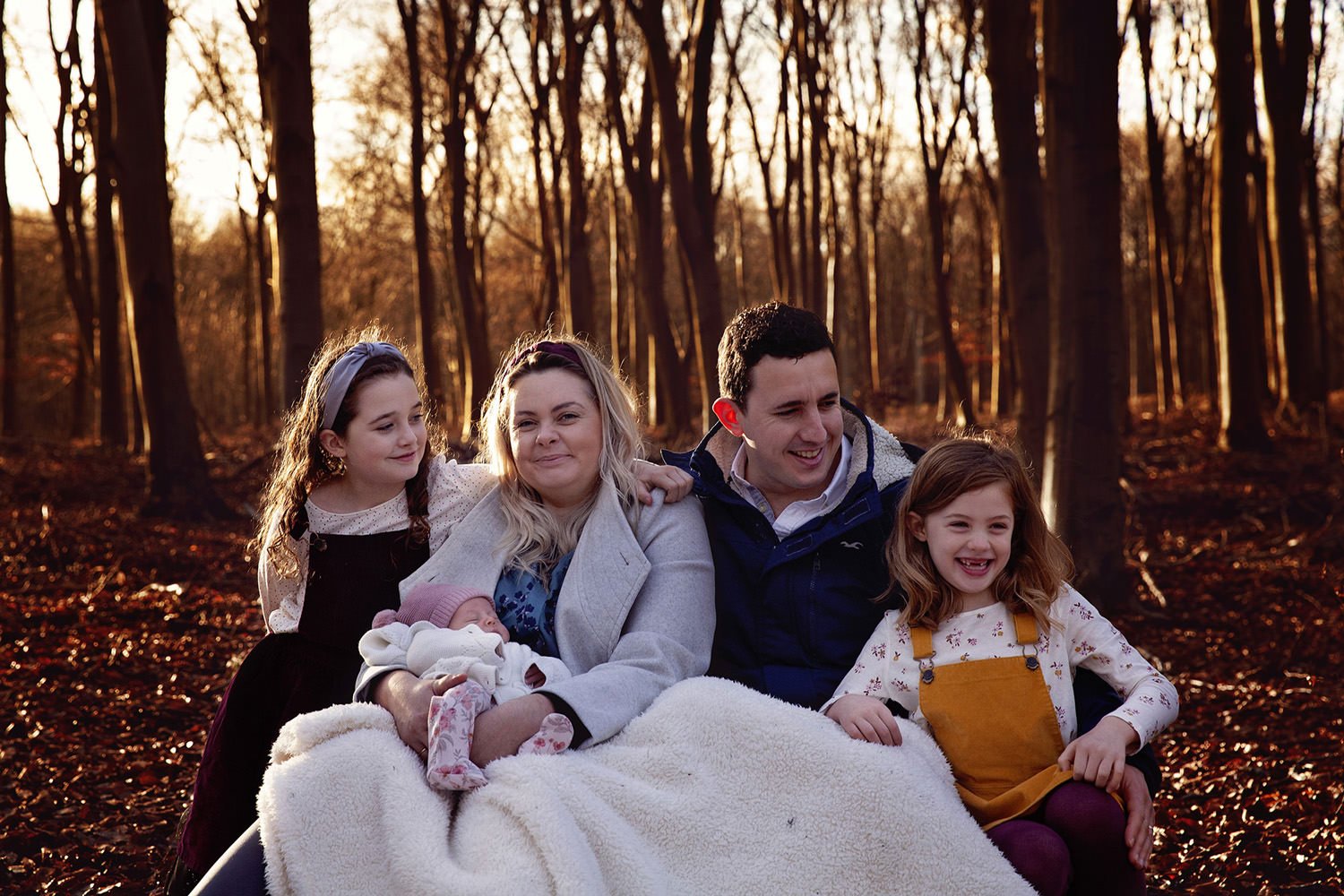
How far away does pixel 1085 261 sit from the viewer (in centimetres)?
611

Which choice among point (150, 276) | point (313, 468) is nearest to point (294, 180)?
point (150, 276)

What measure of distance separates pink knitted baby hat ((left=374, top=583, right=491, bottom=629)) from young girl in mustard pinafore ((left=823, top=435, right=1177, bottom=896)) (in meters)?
0.97

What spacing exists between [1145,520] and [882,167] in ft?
41.3

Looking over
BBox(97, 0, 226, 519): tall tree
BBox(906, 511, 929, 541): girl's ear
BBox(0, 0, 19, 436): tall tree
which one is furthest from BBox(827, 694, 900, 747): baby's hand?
BBox(0, 0, 19, 436): tall tree

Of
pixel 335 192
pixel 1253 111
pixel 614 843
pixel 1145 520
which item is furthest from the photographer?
pixel 335 192

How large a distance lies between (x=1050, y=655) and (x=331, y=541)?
1.99 meters

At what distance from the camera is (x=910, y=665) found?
284 centimetres

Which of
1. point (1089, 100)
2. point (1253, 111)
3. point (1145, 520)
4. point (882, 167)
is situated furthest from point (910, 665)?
point (882, 167)

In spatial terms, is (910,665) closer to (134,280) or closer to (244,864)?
(244,864)

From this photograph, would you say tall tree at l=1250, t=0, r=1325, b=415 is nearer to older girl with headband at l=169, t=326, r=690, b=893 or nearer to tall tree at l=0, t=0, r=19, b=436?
older girl with headband at l=169, t=326, r=690, b=893

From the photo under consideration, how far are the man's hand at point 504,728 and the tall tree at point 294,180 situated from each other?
473 centimetres

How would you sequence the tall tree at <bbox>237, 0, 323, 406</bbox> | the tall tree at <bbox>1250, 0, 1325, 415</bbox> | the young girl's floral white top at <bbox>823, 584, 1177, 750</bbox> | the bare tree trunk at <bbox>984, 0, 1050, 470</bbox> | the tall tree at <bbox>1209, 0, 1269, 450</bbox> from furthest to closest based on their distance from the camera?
the tall tree at <bbox>1250, 0, 1325, 415</bbox> < the tall tree at <bbox>1209, 0, 1269, 450</bbox> < the bare tree trunk at <bbox>984, 0, 1050, 470</bbox> < the tall tree at <bbox>237, 0, 323, 406</bbox> < the young girl's floral white top at <bbox>823, 584, 1177, 750</bbox>

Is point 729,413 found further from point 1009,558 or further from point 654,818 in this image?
point 654,818

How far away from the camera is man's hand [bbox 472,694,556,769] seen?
263 centimetres
